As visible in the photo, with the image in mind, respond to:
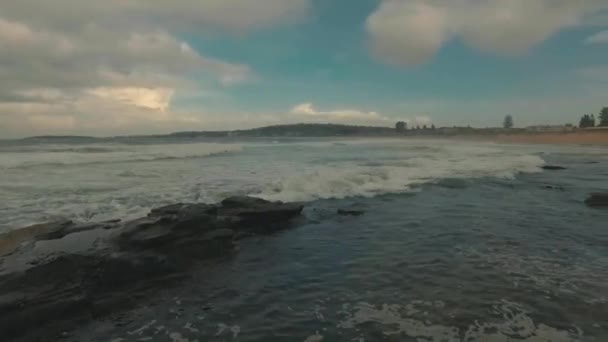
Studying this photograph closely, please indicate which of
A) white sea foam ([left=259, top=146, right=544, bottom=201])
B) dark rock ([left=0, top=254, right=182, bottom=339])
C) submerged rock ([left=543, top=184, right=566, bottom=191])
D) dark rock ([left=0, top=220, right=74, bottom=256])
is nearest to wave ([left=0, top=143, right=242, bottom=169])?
white sea foam ([left=259, top=146, right=544, bottom=201])

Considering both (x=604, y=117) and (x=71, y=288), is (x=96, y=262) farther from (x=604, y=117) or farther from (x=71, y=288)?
(x=604, y=117)

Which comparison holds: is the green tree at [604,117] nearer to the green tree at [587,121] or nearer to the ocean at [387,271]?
the green tree at [587,121]

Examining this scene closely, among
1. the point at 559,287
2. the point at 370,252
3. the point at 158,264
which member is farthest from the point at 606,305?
the point at 158,264

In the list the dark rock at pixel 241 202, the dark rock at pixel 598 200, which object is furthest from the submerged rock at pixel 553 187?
the dark rock at pixel 241 202

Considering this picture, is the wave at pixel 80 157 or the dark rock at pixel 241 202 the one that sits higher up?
the wave at pixel 80 157

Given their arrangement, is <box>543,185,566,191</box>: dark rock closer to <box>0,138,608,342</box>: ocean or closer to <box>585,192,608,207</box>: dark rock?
<box>0,138,608,342</box>: ocean

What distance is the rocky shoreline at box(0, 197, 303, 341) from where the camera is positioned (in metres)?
6.95

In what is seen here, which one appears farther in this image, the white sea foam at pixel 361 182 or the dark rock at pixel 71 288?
the white sea foam at pixel 361 182

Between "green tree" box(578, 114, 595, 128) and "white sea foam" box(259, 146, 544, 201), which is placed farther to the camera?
"green tree" box(578, 114, 595, 128)

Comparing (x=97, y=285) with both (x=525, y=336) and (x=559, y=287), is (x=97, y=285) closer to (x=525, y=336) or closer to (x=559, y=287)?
(x=525, y=336)

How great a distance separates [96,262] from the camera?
8.50m

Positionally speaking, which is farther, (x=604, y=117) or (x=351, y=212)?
(x=604, y=117)

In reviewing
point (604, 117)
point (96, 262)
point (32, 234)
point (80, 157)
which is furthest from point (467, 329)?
point (604, 117)

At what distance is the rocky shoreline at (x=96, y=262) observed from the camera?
6949 mm
